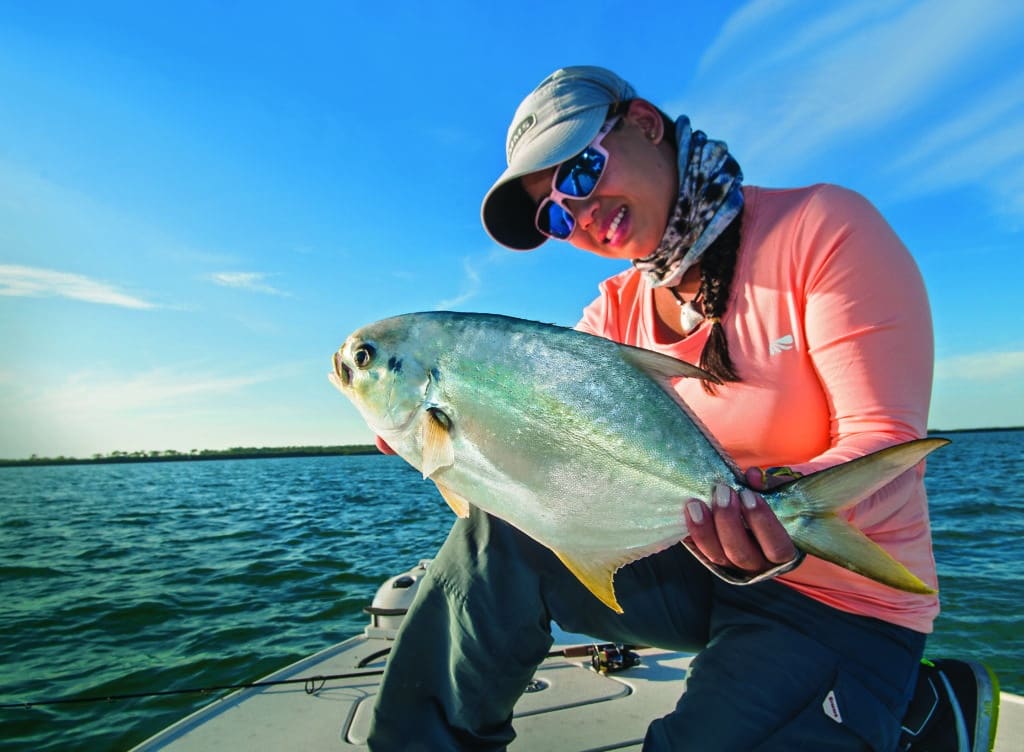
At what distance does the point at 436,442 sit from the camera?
2.00m

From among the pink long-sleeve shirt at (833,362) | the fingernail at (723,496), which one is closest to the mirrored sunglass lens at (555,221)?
the pink long-sleeve shirt at (833,362)

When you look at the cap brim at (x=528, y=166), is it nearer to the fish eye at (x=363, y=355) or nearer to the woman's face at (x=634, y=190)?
the woman's face at (x=634, y=190)

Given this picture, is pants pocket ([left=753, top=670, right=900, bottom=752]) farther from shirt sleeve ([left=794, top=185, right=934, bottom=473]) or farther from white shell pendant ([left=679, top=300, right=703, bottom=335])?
white shell pendant ([left=679, top=300, right=703, bottom=335])

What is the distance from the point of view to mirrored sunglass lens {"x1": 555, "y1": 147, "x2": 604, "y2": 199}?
8.16 ft

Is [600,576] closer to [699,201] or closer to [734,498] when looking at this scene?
[734,498]

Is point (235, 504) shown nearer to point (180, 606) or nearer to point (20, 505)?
point (20, 505)

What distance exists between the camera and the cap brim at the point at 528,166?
2.43 meters

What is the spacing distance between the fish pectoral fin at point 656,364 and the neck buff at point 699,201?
0.75m

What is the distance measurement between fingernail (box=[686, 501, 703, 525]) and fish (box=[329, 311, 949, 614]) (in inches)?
1.3

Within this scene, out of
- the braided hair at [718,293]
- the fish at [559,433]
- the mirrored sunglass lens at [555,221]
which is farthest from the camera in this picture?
the mirrored sunglass lens at [555,221]

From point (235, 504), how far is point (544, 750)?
983 inches

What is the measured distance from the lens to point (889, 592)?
2.07m

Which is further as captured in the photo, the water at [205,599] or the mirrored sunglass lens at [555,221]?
the water at [205,599]

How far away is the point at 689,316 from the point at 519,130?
1.04 m
